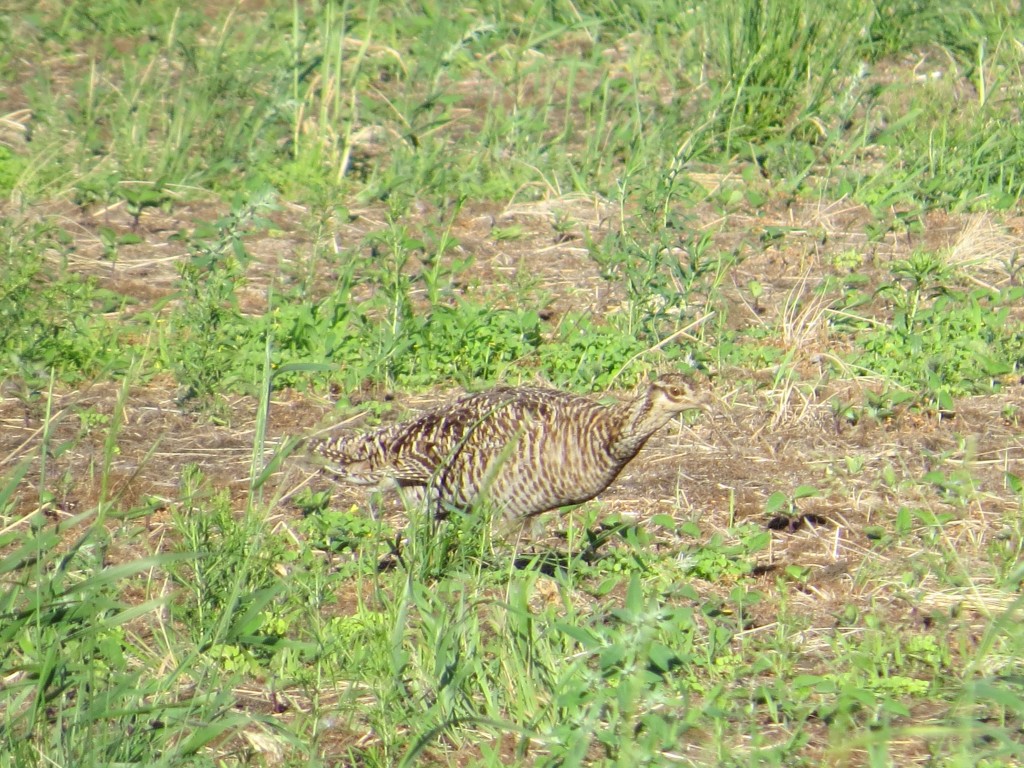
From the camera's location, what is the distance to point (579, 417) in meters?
5.70

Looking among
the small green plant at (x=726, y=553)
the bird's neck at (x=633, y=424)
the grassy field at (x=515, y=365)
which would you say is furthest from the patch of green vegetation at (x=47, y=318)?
the small green plant at (x=726, y=553)

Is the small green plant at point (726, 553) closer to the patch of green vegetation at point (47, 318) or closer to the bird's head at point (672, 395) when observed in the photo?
the bird's head at point (672, 395)

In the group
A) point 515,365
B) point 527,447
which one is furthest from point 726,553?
point 515,365

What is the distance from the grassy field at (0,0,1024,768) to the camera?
428 cm

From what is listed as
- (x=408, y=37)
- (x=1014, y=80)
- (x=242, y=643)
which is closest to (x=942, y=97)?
(x=1014, y=80)

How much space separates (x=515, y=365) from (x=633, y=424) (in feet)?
5.29

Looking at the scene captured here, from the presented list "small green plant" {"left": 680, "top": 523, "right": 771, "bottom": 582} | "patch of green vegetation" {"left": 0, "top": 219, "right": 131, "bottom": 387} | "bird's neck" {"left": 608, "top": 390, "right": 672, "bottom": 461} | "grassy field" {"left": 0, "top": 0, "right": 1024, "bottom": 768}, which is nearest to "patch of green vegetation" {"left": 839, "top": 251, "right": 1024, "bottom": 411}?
"grassy field" {"left": 0, "top": 0, "right": 1024, "bottom": 768}

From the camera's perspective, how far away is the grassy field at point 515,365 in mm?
4281

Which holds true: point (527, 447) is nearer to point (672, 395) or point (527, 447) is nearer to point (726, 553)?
point (672, 395)

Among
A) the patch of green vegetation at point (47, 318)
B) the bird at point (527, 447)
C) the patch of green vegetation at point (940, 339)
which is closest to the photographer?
the bird at point (527, 447)

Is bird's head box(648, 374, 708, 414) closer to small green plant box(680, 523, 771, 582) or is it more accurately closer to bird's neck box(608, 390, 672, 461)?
bird's neck box(608, 390, 672, 461)

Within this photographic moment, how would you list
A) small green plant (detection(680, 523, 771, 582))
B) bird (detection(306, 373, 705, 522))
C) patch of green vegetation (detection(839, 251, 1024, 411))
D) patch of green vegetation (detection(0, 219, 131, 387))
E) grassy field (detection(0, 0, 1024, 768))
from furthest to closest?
patch of green vegetation (detection(0, 219, 131, 387)) < patch of green vegetation (detection(839, 251, 1024, 411)) < bird (detection(306, 373, 705, 522)) < small green plant (detection(680, 523, 771, 582)) < grassy field (detection(0, 0, 1024, 768))

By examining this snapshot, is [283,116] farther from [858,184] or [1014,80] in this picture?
[1014,80]

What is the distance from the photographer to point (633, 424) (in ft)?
18.4
